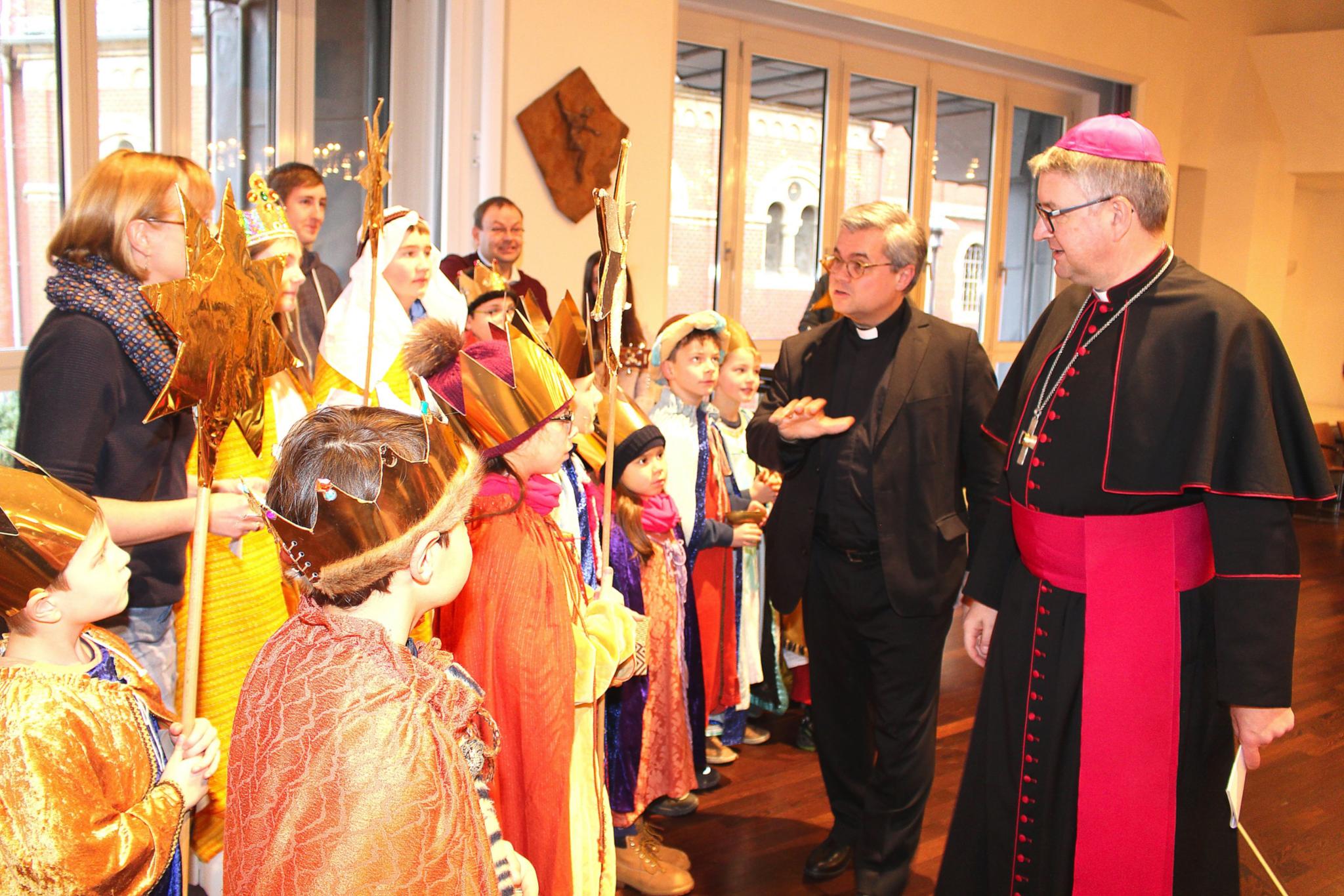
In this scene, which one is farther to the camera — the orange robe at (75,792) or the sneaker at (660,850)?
→ the sneaker at (660,850)

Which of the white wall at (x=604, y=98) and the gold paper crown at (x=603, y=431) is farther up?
the white wall at (x=604, y=98)

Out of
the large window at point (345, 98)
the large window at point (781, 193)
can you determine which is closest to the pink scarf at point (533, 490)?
the large window at point (345, 98)

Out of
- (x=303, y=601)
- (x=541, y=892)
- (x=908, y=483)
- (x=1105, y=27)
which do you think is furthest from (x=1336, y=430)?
(x=303, y=601)

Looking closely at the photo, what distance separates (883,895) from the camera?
108 inches

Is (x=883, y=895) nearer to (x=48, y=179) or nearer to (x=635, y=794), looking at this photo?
(x=635, y=794)

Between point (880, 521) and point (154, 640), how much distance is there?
1.64 m

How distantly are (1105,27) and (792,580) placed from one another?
701 cm

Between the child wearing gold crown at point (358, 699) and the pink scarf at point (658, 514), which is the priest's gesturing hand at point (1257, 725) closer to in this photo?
the child wearing gold crown at point (358, 699)

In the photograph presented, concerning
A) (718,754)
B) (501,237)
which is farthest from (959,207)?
(718,754)

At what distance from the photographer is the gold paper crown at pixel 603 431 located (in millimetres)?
2701

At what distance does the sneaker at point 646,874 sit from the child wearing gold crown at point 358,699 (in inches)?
58.0

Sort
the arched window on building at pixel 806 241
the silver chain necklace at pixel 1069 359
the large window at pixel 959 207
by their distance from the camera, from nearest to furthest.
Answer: the silver chain necklace at pixel 1069 359 < the arched window on building at pixel 806 241 < the large window at pixel 959 207

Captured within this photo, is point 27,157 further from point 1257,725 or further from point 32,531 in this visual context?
point 1257,725

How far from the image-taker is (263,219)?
2.62m
